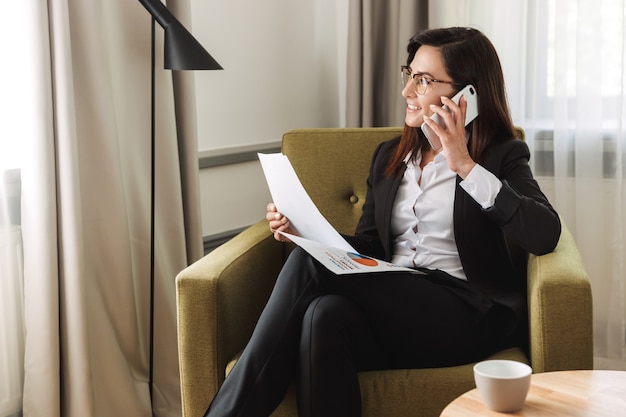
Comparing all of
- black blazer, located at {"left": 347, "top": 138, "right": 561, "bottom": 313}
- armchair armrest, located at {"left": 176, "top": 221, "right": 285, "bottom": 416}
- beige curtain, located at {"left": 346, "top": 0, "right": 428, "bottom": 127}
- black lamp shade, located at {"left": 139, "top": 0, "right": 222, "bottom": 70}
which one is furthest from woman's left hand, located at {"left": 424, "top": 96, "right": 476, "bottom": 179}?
beige curtain, located at {"left": 346, "top": 0, "right": 428, "bottom": 127}

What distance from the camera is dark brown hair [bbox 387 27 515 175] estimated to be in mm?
1963

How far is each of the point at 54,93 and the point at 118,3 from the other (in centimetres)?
41

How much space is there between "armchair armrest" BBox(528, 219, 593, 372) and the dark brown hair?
431 millimetres

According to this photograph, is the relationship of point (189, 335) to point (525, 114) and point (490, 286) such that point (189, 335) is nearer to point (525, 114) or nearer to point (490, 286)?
point (490, 286)

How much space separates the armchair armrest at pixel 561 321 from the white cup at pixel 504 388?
1.28ft

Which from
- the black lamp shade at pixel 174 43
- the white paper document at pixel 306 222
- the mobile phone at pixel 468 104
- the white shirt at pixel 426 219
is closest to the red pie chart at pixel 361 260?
the white paper document at pixel 306 222

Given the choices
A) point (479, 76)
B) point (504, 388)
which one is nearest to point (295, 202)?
point (479, 76)

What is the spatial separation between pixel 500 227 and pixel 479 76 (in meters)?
0.40

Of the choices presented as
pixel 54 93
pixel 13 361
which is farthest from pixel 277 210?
pixel 13 361

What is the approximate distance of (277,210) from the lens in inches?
78.3

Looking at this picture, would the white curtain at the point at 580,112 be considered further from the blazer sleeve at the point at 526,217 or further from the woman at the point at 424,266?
the blazer sleeve at the point at 526,217

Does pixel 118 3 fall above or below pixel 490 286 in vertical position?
above

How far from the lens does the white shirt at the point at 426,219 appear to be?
195 centimetres

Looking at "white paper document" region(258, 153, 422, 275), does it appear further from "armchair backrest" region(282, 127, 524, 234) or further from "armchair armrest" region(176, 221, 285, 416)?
"armchair backrest" region(282, 127, 524, 234)
